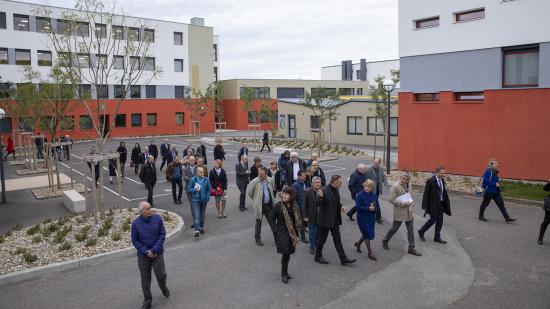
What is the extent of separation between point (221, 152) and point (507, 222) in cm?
1169

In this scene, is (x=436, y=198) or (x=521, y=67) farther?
(x=521, y=67)

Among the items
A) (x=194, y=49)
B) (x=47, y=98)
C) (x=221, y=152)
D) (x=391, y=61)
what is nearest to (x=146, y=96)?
(x=194, y=49)

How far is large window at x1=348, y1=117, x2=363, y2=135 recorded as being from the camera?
130 ft

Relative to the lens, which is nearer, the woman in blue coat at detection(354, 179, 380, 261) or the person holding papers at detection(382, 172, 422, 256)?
the woman in blue coat at detection(354, 179, 380, 261)

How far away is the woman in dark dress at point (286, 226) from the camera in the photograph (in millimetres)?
8438

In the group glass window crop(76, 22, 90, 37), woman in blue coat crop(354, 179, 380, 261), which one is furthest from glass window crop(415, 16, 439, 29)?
glass window crop(76, 22, 90, 37)

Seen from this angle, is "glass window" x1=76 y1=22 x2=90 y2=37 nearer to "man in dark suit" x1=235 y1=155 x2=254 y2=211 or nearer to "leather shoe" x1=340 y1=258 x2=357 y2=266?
"man in dark suit" x1=235 y1=155 x2=254 y2=211

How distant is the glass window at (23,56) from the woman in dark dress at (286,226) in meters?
43.0

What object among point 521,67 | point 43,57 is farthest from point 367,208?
point 43,57

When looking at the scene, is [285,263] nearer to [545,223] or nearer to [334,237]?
[334,237]

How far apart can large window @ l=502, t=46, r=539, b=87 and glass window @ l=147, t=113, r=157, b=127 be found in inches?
1637

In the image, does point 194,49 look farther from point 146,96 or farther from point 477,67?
point 477,67

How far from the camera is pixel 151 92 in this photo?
53.4m

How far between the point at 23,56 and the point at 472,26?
40.2 meters
